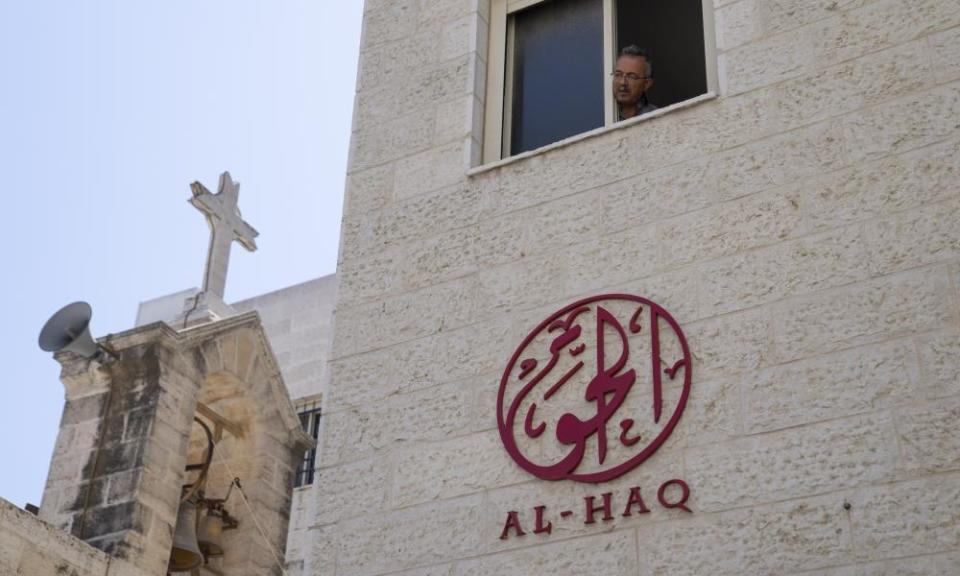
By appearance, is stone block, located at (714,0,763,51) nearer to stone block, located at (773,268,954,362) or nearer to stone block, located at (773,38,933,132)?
stone block, located at (773,38,933,132)

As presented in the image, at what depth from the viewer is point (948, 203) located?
6.44 metres

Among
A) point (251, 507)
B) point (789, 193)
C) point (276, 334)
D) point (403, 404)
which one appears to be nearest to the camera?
point (789, 193)

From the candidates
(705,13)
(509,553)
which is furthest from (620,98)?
(509,553)

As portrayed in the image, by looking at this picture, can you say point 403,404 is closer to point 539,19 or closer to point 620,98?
point 620,98

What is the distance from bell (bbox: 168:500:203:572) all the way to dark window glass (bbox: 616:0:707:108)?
15.2 ft

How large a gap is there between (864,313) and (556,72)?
8.31 ft

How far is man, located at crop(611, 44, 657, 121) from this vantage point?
780cm

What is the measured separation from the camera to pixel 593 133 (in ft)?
25.0

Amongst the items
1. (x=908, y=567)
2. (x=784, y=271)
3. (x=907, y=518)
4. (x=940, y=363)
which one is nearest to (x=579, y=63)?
(x=784, y=271)

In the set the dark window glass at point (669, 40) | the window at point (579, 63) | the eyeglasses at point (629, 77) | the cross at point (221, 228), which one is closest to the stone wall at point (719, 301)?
the window at point (579, 63)

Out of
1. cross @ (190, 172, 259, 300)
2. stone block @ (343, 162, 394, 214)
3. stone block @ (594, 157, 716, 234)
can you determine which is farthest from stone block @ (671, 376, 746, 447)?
cross @ (190, 172, 259, 300)

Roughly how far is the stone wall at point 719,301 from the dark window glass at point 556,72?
0.27 m

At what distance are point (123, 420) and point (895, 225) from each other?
232 inches

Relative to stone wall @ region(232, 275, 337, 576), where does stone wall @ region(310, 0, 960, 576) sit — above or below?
below
